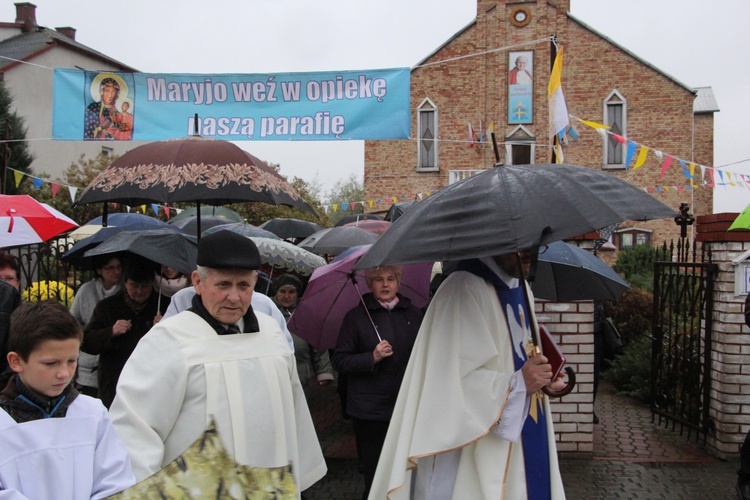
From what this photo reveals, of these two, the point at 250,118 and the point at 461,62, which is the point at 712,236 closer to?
the point at 250,118

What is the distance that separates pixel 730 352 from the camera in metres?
6.18

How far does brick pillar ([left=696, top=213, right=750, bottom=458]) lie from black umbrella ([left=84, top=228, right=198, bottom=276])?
4521 mm

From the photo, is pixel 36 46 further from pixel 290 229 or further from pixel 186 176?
pixel 186 176

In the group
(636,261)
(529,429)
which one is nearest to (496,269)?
(529,429)

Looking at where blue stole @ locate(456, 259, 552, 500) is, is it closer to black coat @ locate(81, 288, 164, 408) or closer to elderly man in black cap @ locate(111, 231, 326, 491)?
elderly man in black cap @ locate(111, 231, 326, 491)

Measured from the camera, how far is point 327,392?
977 cm

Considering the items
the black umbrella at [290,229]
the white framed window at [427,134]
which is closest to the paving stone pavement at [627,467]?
the black umbrella at [290,229]

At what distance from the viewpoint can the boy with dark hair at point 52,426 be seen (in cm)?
215

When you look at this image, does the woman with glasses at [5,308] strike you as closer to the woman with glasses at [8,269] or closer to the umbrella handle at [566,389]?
the woman with glasses at [8,269]

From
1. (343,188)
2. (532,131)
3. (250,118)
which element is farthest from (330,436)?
(343,188)

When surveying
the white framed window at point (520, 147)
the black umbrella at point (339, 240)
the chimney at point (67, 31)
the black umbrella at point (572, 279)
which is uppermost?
the chimney at point (67, 31)

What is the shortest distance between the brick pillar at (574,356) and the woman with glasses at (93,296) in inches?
142

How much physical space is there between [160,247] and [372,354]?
66.4 inches

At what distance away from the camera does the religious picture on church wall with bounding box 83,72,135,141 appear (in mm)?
6438
